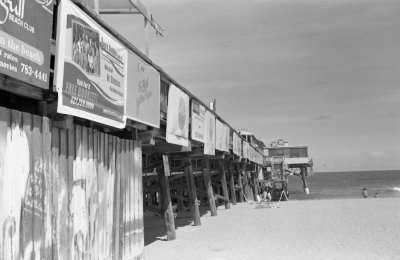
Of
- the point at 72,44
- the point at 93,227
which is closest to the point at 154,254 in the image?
the point at 93,227

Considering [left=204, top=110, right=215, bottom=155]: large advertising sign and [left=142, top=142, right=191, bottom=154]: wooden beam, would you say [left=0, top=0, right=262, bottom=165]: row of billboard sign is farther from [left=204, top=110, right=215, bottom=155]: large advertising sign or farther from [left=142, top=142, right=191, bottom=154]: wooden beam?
[left=204, top=110, right=215, bottom=155]: large advertising sign

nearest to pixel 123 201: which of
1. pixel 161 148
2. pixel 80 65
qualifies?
pixel 80 65

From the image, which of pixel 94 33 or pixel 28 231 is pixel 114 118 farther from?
pixel 28 231

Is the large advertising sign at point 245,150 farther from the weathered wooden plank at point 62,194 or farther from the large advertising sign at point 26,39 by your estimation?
the large advertising sign at point 26,39

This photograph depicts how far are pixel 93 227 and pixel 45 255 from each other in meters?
1.44

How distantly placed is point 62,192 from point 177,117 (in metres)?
6.42

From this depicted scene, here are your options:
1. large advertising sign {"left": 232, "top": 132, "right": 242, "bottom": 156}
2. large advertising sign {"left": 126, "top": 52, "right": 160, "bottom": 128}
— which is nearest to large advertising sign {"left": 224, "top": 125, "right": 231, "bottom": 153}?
large advertising sign {"left": 232, "top": 132, "right": 242, "bottom": 156}

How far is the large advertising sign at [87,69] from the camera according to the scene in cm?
509

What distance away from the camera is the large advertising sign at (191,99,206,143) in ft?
44.7

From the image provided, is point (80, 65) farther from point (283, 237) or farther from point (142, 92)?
point (283, 237)

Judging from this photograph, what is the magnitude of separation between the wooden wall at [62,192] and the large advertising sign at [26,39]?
1.60ft

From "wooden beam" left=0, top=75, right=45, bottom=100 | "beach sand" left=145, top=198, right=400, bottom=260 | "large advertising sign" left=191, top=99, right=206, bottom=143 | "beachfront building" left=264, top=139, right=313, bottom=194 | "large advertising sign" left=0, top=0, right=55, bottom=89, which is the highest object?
"beachfront building" left=264, top=139, right=313, bottom=194

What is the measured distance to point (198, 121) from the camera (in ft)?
46.5

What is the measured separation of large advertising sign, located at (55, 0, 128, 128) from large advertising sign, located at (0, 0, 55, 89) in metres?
0.24
